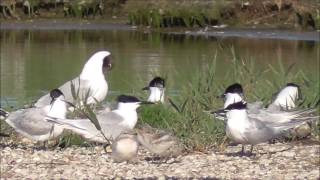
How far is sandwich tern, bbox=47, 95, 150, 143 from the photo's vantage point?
29.2 ft

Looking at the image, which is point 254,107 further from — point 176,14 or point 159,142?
point 176,14

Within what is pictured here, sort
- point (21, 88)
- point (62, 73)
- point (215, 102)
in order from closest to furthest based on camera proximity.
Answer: point (215, 102) → point (21, 88) → point (62, 73)

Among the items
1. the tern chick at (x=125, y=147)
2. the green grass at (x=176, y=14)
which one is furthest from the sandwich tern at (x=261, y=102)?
the green grass at (x=176, y=14)

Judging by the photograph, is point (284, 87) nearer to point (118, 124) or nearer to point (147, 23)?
point (118, 124)

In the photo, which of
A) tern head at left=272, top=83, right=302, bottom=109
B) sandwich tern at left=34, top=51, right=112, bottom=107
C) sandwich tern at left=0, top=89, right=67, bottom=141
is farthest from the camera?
sandwich tern at left=34, top=51, right=112, bottom=107

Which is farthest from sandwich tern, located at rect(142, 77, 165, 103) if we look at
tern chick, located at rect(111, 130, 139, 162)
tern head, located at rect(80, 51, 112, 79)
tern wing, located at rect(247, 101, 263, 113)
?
tern chick, located at rect(111, 130, 139, 162)

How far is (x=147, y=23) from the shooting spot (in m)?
31.2

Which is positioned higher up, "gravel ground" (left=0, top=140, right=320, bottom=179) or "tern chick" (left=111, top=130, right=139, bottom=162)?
"tern chick" (left=111, top=130, right=139, bottom=162)

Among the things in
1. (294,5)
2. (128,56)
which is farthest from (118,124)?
(294,5)

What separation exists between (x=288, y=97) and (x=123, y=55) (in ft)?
40.4

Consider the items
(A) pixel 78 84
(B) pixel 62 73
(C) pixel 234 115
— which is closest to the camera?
(C) pixel 234 115

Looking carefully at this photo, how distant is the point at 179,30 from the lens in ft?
100

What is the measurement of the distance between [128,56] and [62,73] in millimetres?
3881

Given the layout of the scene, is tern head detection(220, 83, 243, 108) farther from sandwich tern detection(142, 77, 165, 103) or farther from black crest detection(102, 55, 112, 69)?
black crest detection(102, 55, 112, 69)
